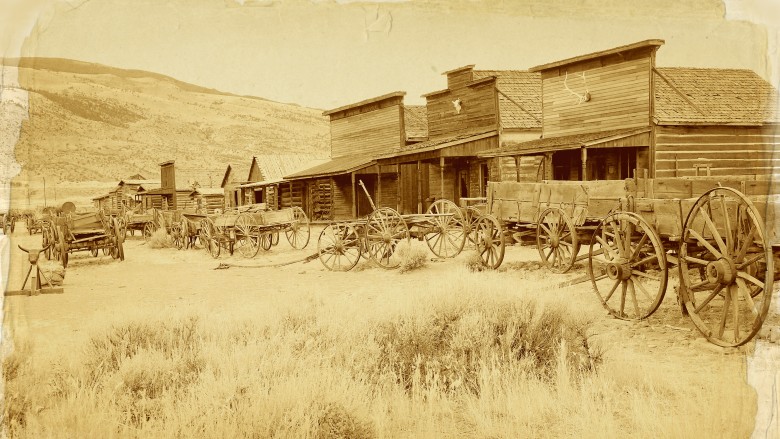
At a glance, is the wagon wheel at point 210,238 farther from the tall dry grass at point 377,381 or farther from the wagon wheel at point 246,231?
the tall dry grass at point 377,381

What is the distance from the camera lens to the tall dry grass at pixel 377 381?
3.51m

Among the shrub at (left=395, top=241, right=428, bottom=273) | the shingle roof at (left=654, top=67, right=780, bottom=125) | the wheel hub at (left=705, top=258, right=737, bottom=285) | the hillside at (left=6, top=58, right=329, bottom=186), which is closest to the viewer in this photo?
the wheel hub at (left=705, top=258, right=737, bottom=285)

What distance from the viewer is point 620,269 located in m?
6.90

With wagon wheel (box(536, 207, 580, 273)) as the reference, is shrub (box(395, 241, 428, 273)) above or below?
below

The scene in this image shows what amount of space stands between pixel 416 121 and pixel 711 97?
14.6 meters

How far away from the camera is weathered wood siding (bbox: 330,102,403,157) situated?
2933cm

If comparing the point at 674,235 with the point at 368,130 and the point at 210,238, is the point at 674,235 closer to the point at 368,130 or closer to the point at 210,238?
the point at 210,238

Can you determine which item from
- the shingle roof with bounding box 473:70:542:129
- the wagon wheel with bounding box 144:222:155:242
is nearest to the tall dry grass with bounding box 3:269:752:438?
the shingle roof with bounding box 473:70:542:129

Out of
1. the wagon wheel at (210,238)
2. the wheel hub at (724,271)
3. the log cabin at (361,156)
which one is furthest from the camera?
the log cabin at (361,156)

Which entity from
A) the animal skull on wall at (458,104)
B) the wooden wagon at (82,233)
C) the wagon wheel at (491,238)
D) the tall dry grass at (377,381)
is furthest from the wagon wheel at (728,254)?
the animal skull on wall at (458,104)

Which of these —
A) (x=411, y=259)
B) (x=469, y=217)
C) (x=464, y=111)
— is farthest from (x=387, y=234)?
(x=464, y=111)

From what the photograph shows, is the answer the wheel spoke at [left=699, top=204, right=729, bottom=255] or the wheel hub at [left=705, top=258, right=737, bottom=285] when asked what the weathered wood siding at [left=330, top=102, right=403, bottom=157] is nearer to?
the wheel spoke at [left=699, top=204, right=729, bottom=255]

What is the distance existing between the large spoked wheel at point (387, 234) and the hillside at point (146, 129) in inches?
2136

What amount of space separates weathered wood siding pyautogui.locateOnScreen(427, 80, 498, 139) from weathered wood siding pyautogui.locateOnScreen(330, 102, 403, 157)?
1782mm
